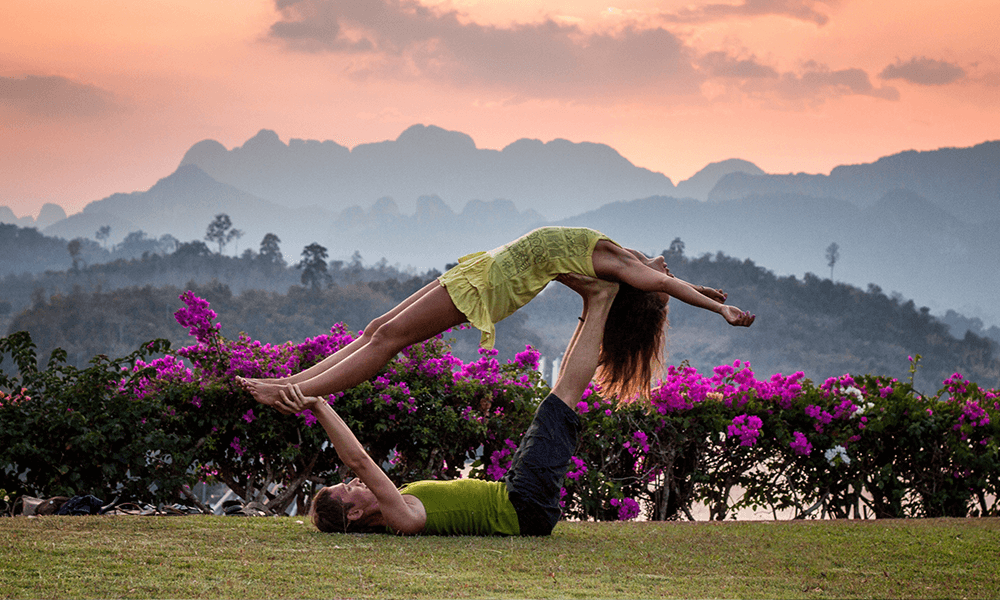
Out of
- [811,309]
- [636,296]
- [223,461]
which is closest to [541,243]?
[636,296]

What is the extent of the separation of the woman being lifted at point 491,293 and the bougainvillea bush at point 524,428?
1251mm

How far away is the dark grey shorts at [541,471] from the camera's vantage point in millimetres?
4082

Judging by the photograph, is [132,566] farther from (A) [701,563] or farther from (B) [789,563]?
(B) [789,563]

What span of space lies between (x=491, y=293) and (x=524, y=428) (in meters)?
1.75

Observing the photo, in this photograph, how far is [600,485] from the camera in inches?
224

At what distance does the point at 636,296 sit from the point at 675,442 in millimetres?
1336

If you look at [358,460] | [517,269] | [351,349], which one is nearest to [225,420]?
[351,349]

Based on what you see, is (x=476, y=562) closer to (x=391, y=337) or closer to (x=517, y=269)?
(x=391, y=337)

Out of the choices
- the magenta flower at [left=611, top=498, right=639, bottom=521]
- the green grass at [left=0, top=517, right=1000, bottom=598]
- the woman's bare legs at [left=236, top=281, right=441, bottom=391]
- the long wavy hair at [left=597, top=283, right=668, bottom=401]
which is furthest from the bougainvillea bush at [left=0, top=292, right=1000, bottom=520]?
the green grass at [left=0, top=517, right=1000, bottom=598]

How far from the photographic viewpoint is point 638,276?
448 centimetres

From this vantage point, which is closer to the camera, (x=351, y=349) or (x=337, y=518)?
(x=337, y=518)

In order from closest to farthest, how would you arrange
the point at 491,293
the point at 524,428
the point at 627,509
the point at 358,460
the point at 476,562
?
the point at 476,562 < the point at 358,460 < the point at 491,293 < the point at 627,509 < the point at 524,428

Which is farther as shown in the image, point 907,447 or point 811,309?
point 811,309

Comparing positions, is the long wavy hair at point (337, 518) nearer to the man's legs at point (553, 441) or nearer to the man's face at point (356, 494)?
the man's face at point (356, 494)
